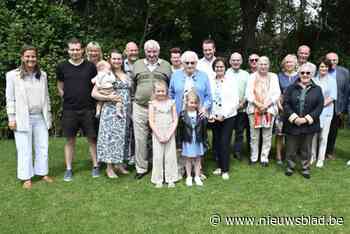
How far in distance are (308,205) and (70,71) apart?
12.2 feet

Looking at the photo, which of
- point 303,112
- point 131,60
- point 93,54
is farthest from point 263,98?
point 93,54

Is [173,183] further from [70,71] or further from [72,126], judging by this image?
[70,71]

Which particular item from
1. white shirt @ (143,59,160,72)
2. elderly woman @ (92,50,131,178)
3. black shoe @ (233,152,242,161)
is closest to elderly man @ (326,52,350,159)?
black shoe @ (233,152,242,161)

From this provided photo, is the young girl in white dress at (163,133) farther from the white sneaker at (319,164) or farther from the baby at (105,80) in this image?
the white sneaker at (319,164)

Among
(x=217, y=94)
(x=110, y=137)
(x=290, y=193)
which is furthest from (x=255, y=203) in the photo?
(x=110, y=137)

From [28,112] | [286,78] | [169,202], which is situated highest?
[286,78]

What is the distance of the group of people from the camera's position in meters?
5.74

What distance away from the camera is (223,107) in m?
6.05

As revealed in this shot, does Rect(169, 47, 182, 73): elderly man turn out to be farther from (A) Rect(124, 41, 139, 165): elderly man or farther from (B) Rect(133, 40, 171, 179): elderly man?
(A) Rect(124, 41, 139, 165): elderly man

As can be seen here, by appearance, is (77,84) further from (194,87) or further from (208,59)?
(208,59)

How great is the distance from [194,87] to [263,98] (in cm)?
134

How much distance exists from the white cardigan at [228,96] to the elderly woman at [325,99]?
4.98 ft

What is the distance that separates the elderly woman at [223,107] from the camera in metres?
6.05

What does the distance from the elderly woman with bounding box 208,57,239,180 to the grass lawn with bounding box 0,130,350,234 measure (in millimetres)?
462
